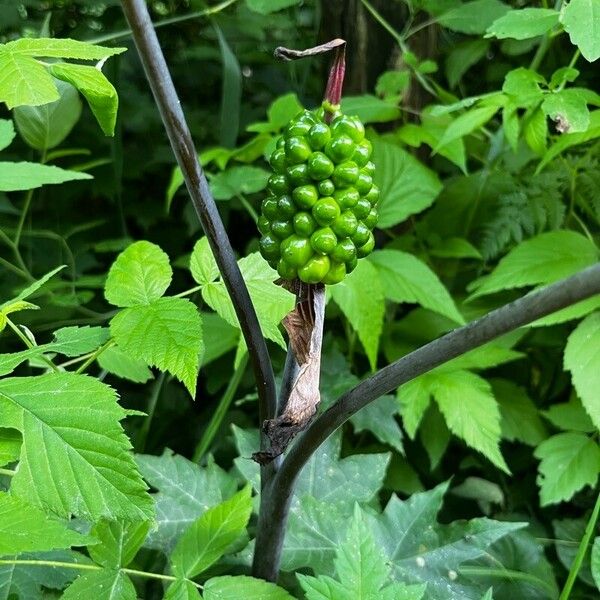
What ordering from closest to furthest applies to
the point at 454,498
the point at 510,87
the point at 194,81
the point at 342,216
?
the point at 342,216 < the point at 510,87 < the point at 454,498 < the point at 194,81

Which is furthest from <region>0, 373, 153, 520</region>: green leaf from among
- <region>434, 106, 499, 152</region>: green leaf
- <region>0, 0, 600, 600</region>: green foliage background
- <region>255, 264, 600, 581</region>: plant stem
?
<region>434, 106, 499, 152</region>: green leaf

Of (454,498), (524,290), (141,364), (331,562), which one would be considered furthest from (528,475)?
(141,364)

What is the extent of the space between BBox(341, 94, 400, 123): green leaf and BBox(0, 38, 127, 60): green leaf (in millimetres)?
631

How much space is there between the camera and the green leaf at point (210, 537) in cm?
56

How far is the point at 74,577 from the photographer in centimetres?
57

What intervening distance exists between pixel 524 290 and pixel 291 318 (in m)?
0.72

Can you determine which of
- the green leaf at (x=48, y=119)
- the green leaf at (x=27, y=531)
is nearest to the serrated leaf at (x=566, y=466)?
the green leaf at (x=27, y=531)

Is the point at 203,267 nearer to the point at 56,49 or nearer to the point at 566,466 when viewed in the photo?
the point at 56,49

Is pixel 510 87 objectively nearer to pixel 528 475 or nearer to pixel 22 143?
pixel 528 475

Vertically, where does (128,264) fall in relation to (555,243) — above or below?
above

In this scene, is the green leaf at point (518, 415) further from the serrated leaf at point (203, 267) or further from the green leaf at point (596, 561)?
the serrated leaf at point (203, 267)

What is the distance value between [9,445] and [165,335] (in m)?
0.13

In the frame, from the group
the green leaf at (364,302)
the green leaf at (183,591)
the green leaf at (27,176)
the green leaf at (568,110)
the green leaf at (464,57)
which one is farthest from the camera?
the green leaf at (464,57)

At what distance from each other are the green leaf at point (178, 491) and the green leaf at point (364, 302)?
0.24m
